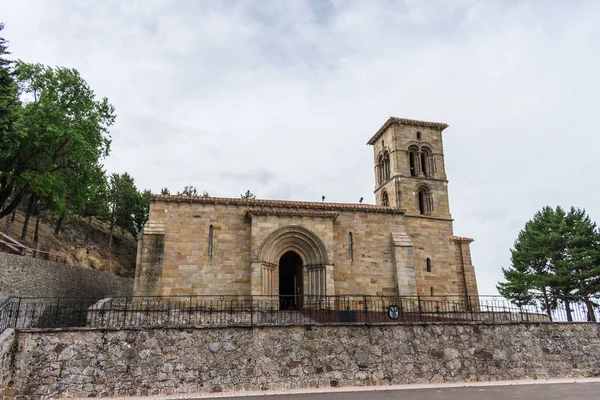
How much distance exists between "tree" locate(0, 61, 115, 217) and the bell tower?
19.4 m

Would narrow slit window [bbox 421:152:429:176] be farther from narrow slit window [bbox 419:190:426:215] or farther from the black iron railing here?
the black iron railing

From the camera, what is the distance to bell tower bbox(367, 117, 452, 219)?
2728 centimetres

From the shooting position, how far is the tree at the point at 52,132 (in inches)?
854

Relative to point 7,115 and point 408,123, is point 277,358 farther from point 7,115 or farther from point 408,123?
point 408,123

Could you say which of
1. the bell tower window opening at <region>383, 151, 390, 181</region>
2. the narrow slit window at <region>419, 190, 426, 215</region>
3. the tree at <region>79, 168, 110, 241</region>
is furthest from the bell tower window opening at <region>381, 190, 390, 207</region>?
the tree at <region>79, 168, 110, 241</region>

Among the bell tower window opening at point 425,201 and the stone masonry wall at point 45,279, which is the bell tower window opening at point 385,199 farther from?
the stone masonry wall at point 45,279

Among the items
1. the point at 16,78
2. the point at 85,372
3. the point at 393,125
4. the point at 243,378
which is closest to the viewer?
the point at 85,372

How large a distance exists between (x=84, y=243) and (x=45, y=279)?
62.4 feet

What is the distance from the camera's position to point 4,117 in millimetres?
18453

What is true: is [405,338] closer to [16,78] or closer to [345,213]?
[345,213]

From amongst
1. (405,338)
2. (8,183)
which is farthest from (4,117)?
(405,338)

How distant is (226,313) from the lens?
1600 centimetres

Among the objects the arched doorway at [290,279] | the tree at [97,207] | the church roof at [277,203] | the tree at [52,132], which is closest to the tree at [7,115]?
the tree at [52,132]

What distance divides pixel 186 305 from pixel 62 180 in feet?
36.9
